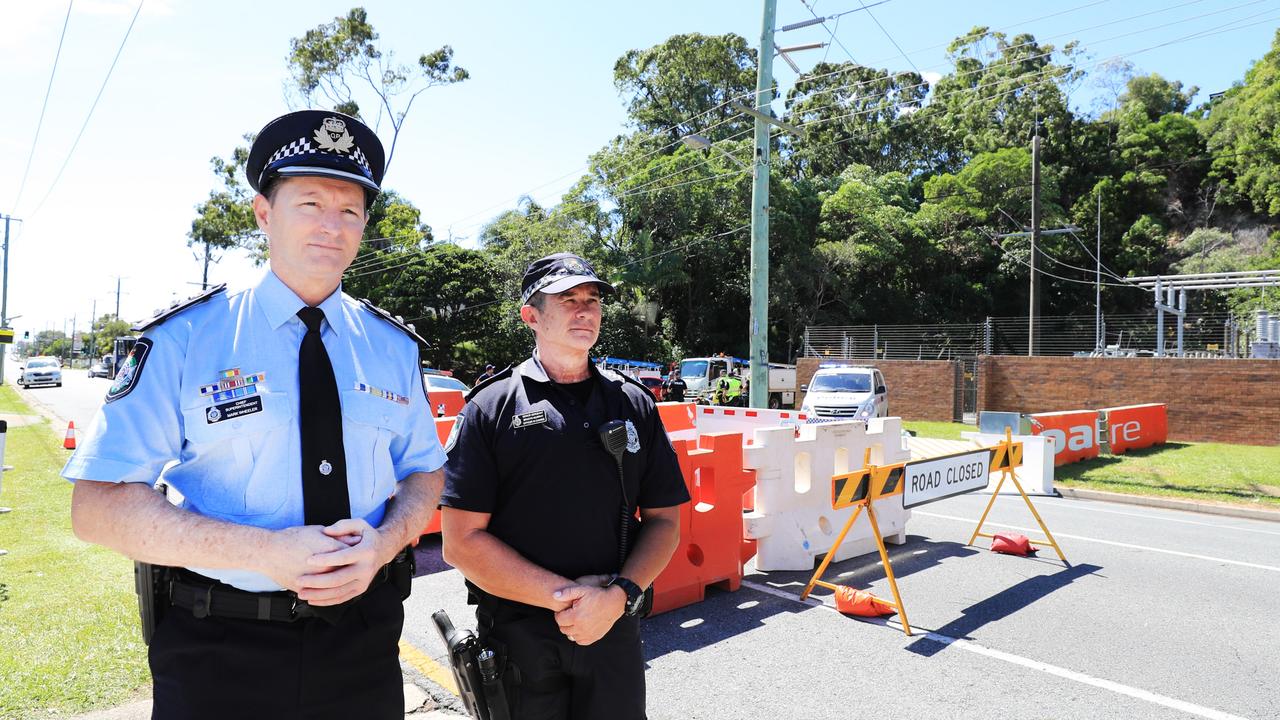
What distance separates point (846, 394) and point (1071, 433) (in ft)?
19.0

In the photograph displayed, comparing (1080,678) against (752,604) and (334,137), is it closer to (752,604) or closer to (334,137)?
(752,604)

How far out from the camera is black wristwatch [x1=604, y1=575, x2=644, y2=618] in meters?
2.42

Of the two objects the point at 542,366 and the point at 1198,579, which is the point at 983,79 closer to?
the point at 1198,579

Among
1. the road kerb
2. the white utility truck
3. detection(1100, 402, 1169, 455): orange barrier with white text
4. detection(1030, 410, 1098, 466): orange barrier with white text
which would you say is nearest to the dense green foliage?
the white utility truck

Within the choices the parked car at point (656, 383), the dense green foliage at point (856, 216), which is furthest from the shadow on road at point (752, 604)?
the dense green foliage at point (856, 216)

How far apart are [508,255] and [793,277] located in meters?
16.3

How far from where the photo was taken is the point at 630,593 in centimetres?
242

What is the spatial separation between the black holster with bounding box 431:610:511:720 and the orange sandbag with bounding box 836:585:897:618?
12.5 ft

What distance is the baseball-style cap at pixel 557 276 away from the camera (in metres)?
2.67

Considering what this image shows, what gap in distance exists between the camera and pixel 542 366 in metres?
2.77

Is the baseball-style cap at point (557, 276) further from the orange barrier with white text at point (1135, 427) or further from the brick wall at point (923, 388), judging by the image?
the brick wall at point (923, 388)

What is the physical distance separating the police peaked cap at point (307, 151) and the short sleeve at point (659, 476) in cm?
133

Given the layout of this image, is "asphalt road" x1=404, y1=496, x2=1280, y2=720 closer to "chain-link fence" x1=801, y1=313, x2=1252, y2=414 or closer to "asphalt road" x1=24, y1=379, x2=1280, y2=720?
"asphalt road" x1=24, y1=379, x2=1280, y2=720

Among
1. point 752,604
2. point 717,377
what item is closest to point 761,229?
point 752,604
